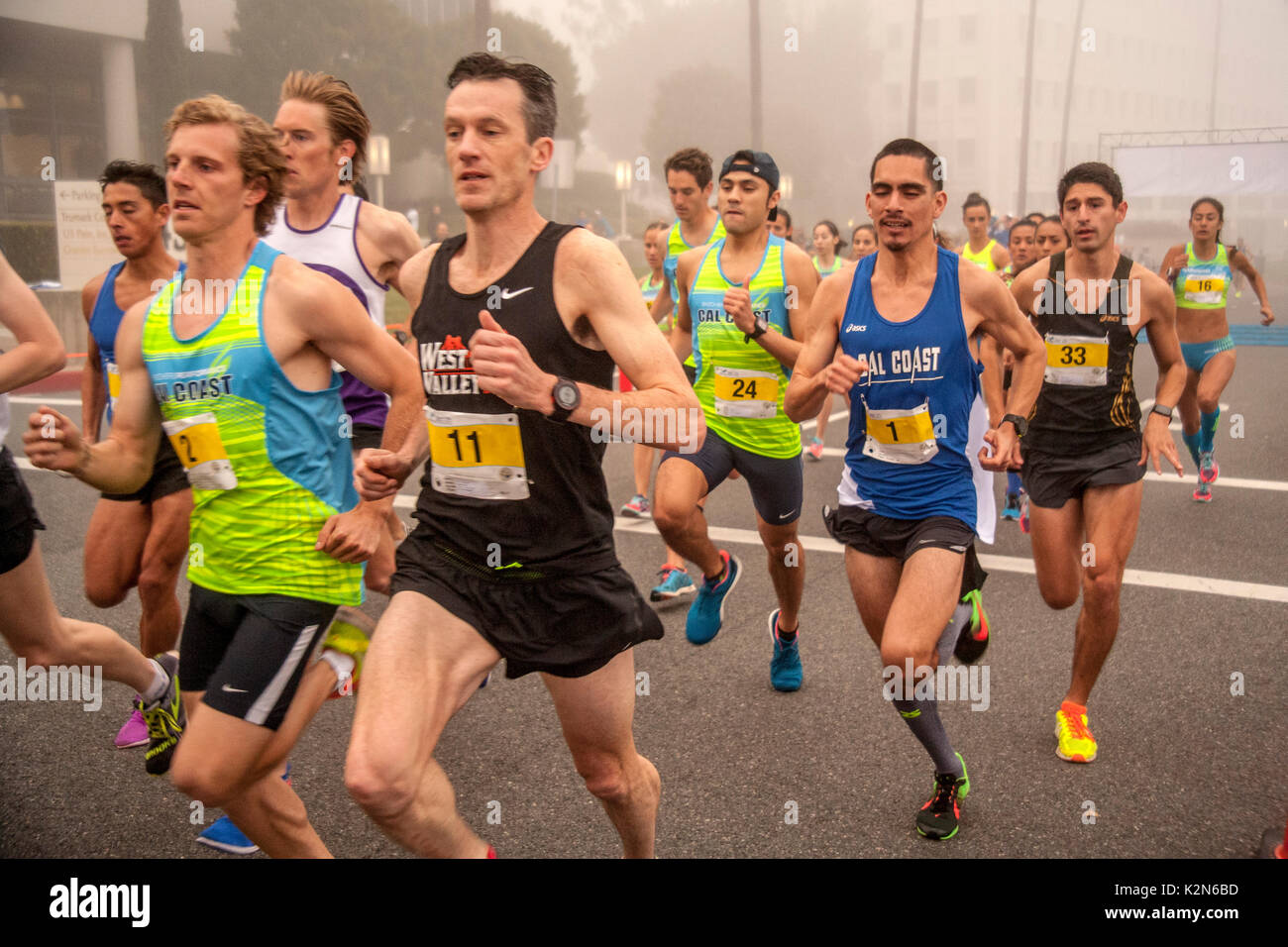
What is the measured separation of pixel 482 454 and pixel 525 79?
103cm

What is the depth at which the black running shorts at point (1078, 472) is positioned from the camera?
185 inches

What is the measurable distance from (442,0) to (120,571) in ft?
180

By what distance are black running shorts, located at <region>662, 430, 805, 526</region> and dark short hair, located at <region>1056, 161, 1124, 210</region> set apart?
1.77 m

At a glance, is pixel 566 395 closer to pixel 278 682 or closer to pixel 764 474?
pixel 278 682

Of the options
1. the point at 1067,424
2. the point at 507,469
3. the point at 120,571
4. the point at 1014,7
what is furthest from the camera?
the point at 1014,7

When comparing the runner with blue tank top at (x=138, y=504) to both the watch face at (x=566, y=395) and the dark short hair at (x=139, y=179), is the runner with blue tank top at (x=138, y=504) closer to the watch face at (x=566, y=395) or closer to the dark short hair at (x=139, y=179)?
the dark short hair at (x=139, y=179)

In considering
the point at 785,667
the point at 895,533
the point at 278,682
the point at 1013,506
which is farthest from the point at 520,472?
the point at 1013,506

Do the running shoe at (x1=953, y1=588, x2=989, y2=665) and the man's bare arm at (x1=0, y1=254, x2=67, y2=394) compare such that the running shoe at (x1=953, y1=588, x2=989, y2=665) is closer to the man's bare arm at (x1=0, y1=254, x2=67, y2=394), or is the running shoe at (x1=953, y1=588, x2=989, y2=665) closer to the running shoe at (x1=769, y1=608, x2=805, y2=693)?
the running shoe at (x1=769, y1=608, x2=805, y2=693)

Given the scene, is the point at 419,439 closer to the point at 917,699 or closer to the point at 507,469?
the point at 507,469

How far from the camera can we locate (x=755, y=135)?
25.7 metres

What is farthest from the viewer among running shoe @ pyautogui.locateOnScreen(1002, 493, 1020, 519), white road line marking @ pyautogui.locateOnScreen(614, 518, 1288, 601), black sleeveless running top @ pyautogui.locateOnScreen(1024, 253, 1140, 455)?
running shoe @ pyautogui.locateOnScreen(1002, 493, 1020, 519)

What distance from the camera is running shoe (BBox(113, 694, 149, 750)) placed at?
4422mm

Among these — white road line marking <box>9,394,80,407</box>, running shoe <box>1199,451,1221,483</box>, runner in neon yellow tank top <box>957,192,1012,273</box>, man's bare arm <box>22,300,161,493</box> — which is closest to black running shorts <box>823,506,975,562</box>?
man's bare arm <box>22,300,161,493</box>
